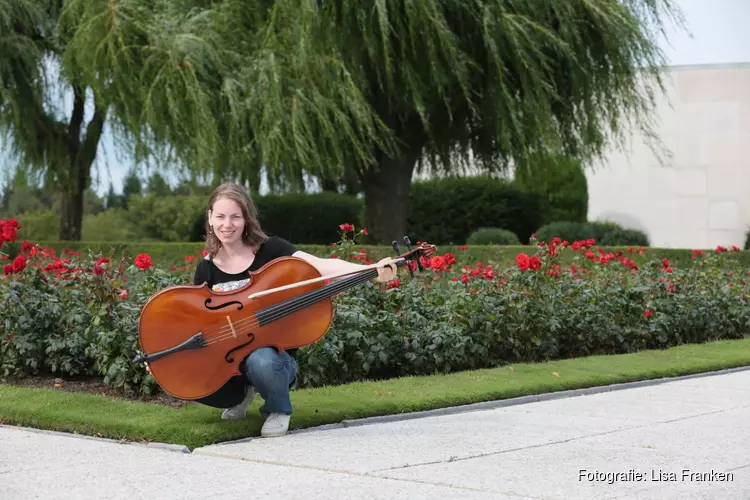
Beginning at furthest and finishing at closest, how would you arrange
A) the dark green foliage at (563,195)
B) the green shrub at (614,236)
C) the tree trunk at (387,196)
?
the dark green foliage at (563,195), the green shrub at (614,236), the tree trunk at (387,196)

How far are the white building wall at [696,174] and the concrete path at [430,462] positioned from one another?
2101 centimetres

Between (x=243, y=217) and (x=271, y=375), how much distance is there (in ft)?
2.53

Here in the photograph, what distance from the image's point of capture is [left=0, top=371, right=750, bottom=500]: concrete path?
12.2ft

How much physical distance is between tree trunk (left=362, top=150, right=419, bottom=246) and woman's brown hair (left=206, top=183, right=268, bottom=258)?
1221 cm

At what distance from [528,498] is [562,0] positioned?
1266 cm

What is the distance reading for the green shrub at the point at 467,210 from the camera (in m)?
23.3

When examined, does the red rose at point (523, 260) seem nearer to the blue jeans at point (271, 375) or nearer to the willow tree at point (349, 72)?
the blue jeans at point (271, 375)

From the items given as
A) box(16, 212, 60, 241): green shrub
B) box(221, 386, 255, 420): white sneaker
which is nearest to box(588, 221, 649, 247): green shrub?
box(16, 212, 60, 241): green shrub

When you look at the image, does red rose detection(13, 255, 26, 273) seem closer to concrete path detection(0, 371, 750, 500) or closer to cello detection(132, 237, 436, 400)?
concrete path detection(0, 371, 750, 500)

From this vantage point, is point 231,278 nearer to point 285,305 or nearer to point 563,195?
point 285,305

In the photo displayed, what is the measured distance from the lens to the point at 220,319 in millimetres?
4602

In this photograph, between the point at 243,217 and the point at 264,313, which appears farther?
the point at 243,217

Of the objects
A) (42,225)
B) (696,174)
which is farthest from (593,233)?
(42,225)

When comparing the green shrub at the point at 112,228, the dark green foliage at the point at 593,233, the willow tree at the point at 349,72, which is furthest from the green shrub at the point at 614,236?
the green shrub at the point at 112,228
